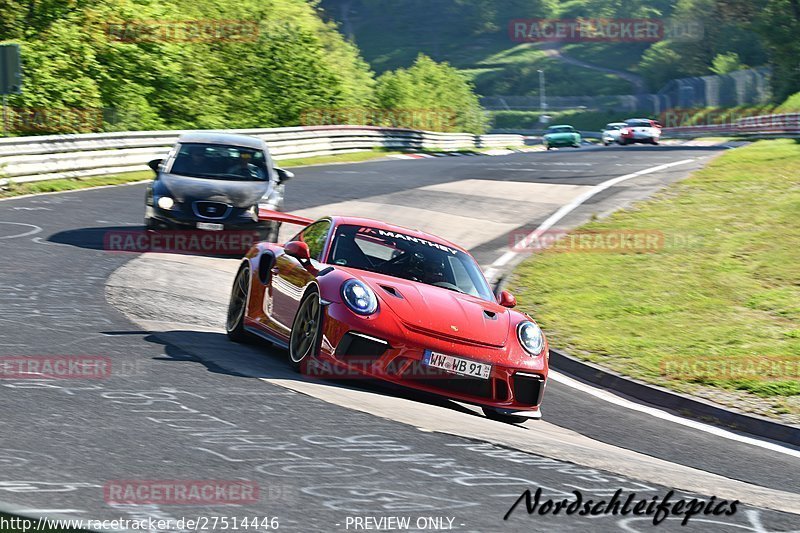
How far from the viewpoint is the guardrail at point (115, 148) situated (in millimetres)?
22688

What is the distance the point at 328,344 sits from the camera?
332 inches

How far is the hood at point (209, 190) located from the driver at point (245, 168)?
1.24 feet

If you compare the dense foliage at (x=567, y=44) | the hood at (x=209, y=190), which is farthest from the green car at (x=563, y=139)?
the hood at (x=209, y=190)

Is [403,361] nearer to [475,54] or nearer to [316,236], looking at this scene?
[316,236]

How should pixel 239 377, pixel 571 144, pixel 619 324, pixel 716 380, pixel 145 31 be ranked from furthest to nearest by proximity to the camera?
pixel 571 144
pixel 145 31
pixel 619 324
pixel 716 380
pixel 239 377

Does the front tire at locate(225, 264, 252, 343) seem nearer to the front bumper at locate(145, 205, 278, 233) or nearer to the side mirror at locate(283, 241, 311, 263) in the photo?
the side mirror at locate(283, 241, 311, 263)

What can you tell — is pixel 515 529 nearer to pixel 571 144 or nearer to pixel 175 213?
pixel 175 213

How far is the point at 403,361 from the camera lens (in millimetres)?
8344

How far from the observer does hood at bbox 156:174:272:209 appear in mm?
15672

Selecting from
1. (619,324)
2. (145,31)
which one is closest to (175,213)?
(619,324)

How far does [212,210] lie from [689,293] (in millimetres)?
6528

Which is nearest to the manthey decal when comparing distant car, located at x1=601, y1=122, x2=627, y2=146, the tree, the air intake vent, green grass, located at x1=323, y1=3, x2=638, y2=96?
the air intake vent

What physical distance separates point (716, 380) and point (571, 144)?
5060 centimetres

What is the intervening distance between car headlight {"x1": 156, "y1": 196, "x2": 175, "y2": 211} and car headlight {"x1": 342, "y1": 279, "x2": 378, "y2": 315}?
744cm
